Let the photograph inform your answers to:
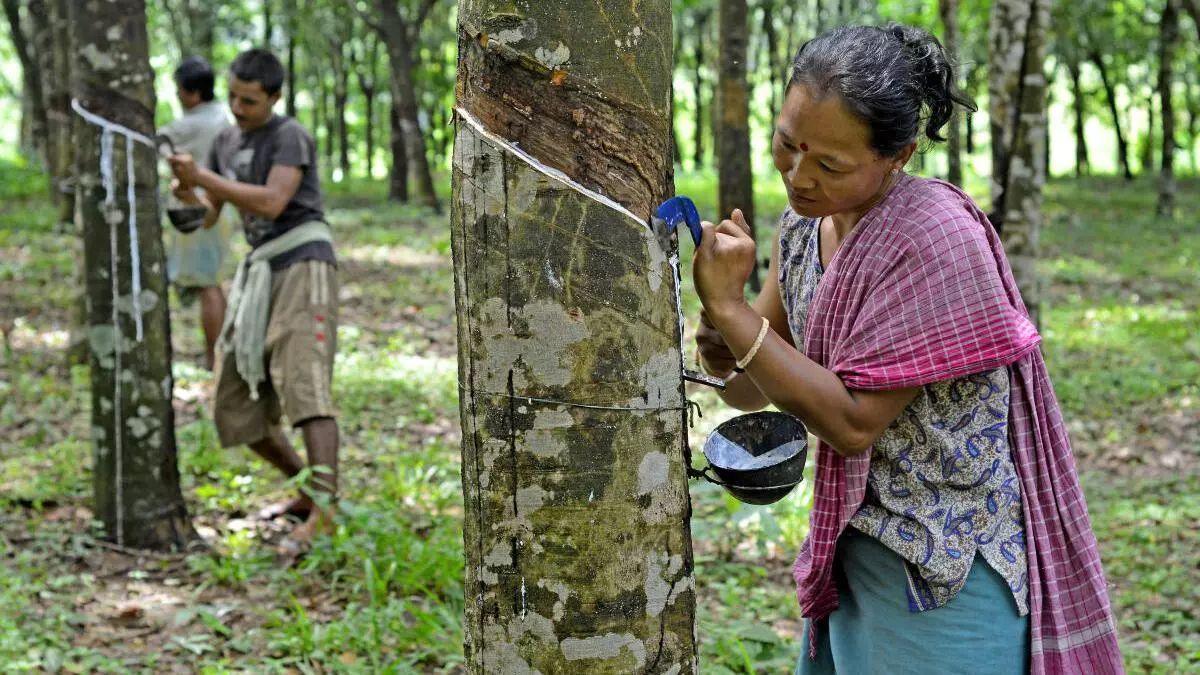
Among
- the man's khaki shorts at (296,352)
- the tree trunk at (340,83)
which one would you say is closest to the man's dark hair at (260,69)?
the man's khaki shorts at (296,352)

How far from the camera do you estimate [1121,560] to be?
4684mm

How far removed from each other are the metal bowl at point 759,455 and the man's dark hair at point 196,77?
19.3 feet

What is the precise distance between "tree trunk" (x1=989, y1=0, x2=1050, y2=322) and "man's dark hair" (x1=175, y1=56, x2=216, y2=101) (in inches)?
185

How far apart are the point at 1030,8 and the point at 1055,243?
29.1 ft

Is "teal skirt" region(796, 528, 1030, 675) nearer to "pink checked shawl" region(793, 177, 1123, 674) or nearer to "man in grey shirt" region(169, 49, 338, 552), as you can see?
"pink checked shawl" region(793, 177, 1123, 674)

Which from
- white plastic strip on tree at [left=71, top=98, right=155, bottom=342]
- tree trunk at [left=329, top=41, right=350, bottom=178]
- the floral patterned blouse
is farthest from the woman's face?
tree trunk at [left=329, top=41, right=350, bottom=178]

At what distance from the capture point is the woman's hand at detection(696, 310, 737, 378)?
214 cm

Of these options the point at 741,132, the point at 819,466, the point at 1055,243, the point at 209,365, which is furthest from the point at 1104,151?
the point at 819,466

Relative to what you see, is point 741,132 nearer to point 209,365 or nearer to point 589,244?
point 209,365

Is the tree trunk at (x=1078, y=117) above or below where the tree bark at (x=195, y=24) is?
below

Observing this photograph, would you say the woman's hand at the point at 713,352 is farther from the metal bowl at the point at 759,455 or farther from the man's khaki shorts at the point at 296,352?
the man's khaki shorts at the point at 296,352

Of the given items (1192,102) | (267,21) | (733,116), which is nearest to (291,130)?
(733,116)

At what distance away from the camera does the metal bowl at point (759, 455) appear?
1855 millimetres

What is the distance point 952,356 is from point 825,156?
38 centimetres
